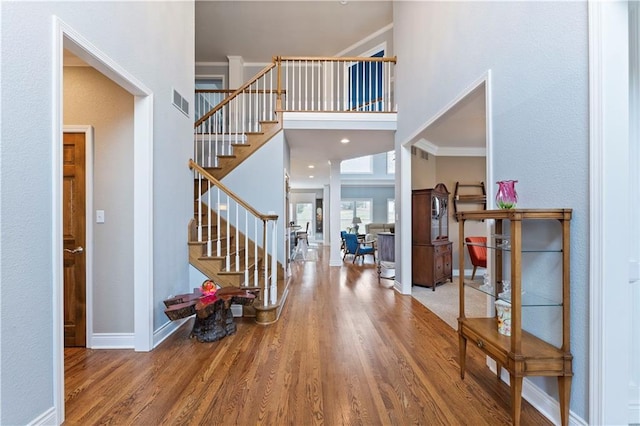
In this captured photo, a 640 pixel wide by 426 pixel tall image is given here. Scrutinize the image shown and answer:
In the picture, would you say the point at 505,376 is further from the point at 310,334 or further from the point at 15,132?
the point at 15,132

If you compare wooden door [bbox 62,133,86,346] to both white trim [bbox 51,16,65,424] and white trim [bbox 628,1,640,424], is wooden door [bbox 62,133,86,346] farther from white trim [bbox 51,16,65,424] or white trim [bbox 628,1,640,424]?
white trim [bbox 628,1,640,424]

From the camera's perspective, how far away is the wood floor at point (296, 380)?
1.68 meters

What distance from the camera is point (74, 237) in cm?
253

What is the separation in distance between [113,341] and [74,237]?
998mm

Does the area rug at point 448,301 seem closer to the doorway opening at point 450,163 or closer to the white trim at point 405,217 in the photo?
the doorway opening at point 450,163

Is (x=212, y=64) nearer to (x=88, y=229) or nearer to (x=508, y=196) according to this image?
(x=88, y=229)

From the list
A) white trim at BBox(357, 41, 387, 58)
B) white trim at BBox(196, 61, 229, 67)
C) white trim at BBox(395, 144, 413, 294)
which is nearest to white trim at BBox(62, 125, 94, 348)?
white trim at BBox(395, 144, 413, 294)

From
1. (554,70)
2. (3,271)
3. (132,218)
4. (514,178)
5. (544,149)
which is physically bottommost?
(3,271)

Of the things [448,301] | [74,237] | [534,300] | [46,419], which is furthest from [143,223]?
[448,301]

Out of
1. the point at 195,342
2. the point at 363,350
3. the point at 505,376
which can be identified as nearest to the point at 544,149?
the point at 505,376

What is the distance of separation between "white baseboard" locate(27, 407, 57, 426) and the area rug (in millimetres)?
3280

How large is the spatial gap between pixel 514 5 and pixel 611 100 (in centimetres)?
100

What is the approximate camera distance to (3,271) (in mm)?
1331

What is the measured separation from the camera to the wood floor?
5.51 feet
